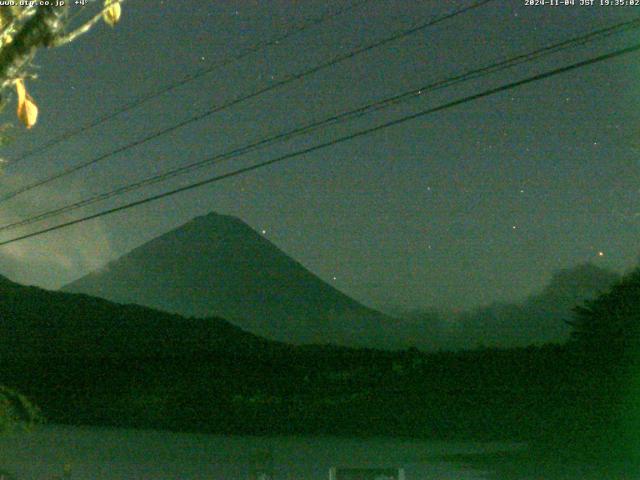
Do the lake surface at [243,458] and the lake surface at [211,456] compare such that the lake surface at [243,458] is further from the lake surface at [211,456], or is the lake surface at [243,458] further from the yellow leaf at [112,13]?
the yellow leaf at [112,13]

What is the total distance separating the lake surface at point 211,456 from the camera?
16328 millimetres

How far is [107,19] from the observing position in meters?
5.75

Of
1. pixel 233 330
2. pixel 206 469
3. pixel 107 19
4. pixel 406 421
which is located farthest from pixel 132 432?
pixel 107 19

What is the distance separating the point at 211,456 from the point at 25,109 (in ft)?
54.7

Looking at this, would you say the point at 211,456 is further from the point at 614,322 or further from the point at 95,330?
the point at 95,330

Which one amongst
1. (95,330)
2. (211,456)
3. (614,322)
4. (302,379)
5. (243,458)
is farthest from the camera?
(95,330)

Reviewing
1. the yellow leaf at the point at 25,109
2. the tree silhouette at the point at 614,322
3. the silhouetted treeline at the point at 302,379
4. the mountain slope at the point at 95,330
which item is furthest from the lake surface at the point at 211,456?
the mountain slope at the point at 95,330

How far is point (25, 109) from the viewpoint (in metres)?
5.55

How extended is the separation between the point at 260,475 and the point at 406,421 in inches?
655

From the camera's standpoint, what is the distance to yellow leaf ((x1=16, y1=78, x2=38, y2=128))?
18.2 feet

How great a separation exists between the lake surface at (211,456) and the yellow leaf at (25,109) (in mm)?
10528

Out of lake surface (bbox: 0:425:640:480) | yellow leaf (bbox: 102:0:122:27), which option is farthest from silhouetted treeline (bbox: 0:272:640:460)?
yellow leaf (bbox: 102:0:122:27)

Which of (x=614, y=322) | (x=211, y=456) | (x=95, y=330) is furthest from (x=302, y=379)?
(x=95, y=330)

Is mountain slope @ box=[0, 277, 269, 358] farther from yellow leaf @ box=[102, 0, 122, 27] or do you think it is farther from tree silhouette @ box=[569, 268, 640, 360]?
yellow leaf @ box=[102, 0, 122, 27]
